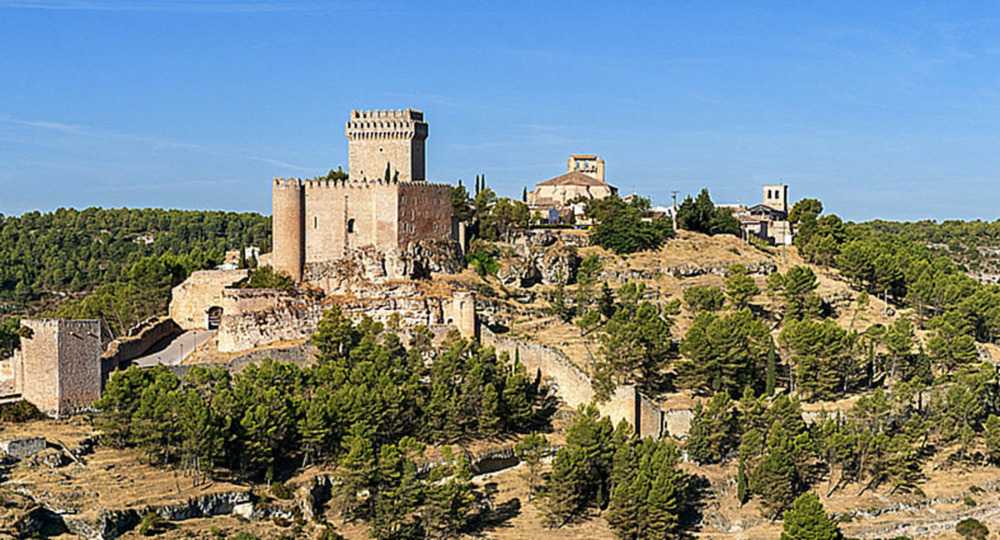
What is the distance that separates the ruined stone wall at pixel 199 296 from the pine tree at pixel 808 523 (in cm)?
2517

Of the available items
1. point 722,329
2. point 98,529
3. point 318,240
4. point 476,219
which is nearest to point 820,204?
point 476,219

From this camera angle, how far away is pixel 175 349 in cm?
4719

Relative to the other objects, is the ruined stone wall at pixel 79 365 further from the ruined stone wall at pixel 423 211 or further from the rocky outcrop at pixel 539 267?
the rocky outcrop at pixel 539 267

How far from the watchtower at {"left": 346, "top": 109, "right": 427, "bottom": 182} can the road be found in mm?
10093

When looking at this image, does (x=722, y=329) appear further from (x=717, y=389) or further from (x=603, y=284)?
(x=603, y=284)

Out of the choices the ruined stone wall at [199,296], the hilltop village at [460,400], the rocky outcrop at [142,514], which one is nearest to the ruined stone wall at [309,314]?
the hilltop village at [460,400]

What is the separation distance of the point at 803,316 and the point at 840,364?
7443 mm

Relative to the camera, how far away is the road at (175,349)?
4531 cm

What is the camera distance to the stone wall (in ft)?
141

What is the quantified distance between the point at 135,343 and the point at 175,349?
1.69 meters

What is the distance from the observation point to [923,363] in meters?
54.2

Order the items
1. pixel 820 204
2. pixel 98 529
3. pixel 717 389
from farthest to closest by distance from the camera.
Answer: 1. pixel 820 204
2. pixel 717 389
3. pixel 98 529

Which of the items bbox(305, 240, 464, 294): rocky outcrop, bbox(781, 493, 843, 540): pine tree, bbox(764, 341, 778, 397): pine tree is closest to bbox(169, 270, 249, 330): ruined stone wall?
A: bbox(305, 240, 464, 294): rocky outcrop

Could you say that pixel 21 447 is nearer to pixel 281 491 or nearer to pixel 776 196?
pixel 281 491
